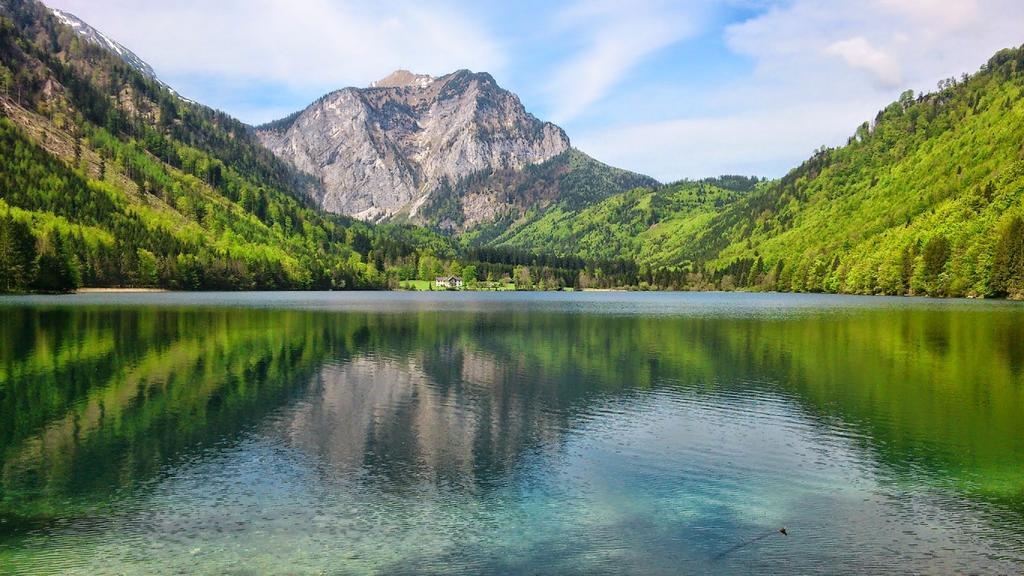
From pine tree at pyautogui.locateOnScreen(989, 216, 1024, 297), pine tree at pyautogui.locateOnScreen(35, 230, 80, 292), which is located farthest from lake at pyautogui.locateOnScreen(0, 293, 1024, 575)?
pine tree at pyautogui.locateOnScreen(35, 230, 80, 292)

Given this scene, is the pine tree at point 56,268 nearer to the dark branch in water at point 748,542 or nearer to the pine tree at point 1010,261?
the dark branch in water at point 748,542

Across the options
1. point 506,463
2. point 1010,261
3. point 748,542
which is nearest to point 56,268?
point 506,463

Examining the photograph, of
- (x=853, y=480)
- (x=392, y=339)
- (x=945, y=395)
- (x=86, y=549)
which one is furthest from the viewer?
(x=392, y=339)

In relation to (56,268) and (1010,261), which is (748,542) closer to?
(1010,261)

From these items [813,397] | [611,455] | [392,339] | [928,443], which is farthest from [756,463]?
[392,339]

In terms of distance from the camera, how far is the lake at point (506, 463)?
18.7 m

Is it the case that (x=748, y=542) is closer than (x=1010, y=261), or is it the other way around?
(x=748, y=542)

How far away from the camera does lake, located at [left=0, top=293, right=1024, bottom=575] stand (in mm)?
18688

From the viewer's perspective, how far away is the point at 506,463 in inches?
1095

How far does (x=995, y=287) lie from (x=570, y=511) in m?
180

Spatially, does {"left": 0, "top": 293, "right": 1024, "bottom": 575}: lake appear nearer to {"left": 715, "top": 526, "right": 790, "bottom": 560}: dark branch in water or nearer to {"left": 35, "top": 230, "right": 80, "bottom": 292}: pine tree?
{"left": 715, "top": 526, "right": 790, "bottom": 560}: dark branch in water

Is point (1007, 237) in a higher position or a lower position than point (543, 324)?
higher

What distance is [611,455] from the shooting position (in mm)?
29250

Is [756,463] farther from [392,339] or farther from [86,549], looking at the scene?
[392,339]
